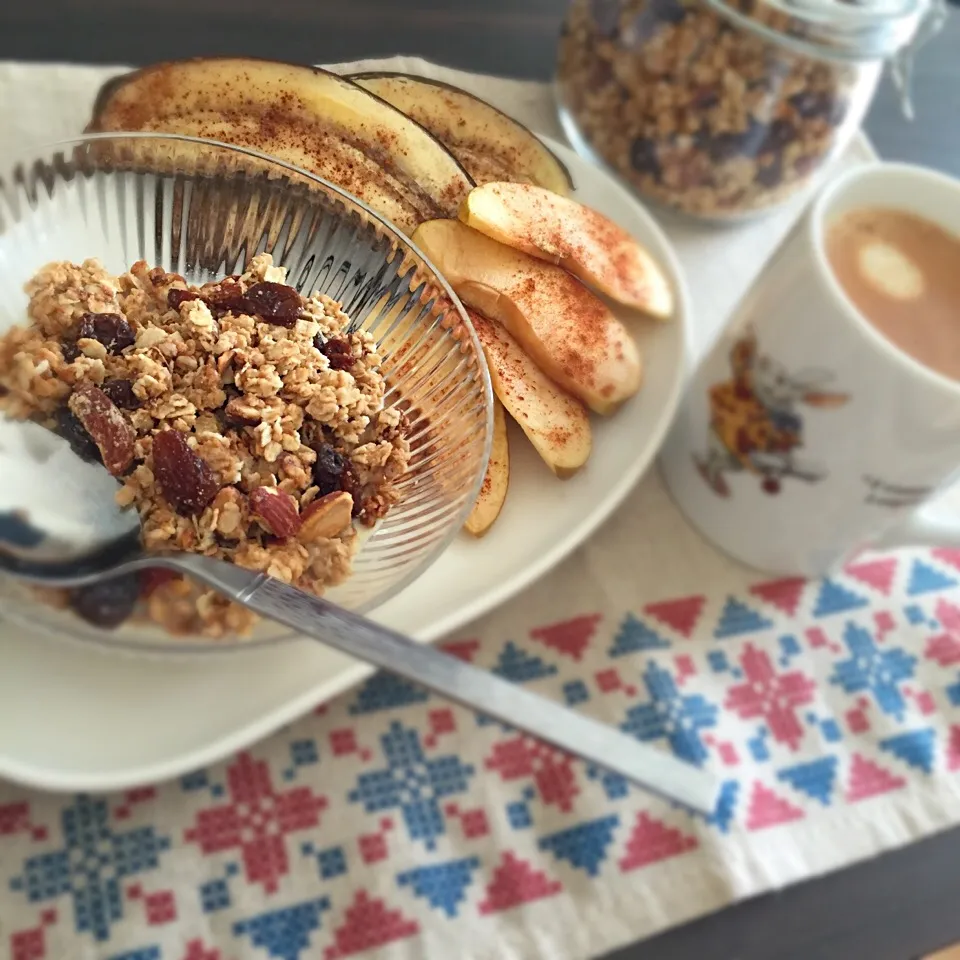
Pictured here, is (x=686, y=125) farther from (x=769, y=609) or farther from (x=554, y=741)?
(x=554, y=741)

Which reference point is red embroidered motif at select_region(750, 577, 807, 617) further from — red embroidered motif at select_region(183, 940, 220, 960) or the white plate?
red embroidered motif at select_region(183, 940, 220, 960)

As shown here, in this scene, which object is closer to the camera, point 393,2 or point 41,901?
point 41,901

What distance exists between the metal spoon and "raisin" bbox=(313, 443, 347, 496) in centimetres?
5

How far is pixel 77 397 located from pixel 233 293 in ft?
0.24

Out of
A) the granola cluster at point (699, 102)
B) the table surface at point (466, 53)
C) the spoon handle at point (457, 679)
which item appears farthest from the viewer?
the granola cluster at point (699, 102)

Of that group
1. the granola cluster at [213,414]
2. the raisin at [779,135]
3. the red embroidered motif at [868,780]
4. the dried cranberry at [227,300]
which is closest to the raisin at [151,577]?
the granola cluster at [213,414]

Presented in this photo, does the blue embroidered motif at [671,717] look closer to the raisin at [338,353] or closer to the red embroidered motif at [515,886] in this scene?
the red embroidered motif at [515,886]

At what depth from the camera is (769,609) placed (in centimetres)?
48

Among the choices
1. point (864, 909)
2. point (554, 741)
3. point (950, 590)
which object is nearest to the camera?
point (554, 741)

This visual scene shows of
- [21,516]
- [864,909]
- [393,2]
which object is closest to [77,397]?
[21,516]

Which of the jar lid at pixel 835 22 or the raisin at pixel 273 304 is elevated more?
the jar lid at pixel 835 22

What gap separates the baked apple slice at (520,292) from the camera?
1.11 ft

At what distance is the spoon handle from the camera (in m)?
0.28

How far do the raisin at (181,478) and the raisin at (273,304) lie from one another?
0.06 metres
